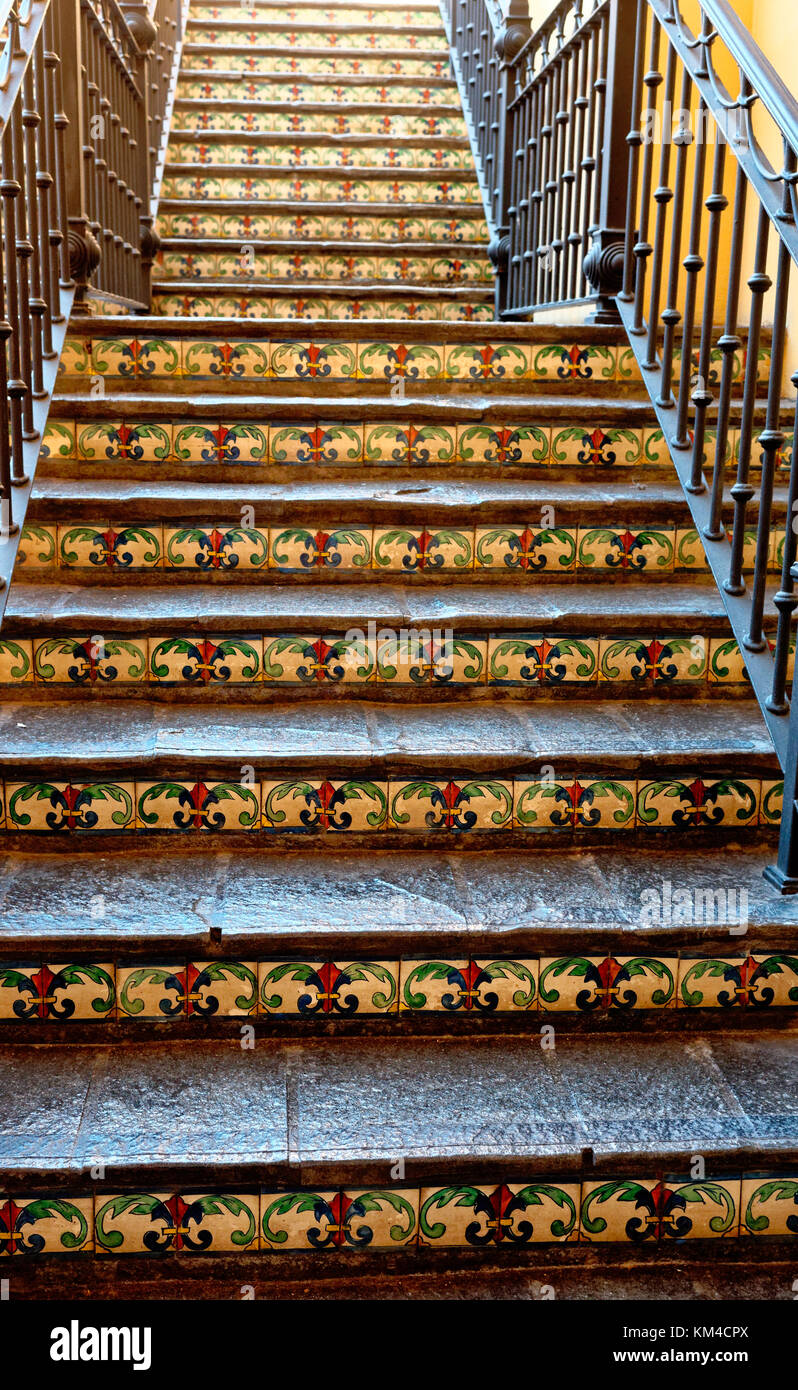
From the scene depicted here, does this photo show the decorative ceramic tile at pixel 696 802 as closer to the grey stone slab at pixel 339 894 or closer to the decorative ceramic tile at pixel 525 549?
the grey stone slab at pixel 339 894

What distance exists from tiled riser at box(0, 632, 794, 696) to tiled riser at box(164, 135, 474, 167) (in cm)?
337

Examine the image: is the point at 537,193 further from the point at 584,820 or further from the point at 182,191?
the point at 584,820

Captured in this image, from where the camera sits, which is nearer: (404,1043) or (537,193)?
(404,1043)

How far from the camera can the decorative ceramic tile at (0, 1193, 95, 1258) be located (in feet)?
5.34

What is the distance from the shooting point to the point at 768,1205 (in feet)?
5.71

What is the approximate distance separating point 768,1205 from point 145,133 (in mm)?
4176

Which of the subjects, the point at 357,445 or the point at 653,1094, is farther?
the point at 357,445

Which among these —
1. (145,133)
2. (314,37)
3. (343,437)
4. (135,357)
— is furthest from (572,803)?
(314,37)

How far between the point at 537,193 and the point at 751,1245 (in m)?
3.44

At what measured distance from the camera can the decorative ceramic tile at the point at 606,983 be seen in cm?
196

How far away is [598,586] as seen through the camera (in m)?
2.82

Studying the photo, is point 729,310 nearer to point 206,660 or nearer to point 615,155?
point 615,155
